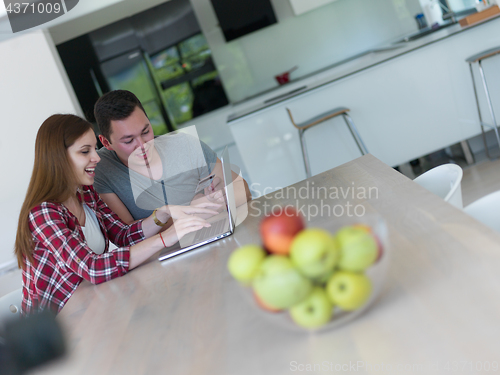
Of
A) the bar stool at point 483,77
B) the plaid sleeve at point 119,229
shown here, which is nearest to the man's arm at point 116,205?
the plaid sleeve at point 119,229

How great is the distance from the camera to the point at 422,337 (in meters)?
0.65

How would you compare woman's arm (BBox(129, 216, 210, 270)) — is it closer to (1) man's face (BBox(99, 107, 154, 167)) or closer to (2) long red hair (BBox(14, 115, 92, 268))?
(2) long red hair (BBox(14, 115, 92, 268))

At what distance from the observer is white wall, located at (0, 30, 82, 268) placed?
365 centimetres

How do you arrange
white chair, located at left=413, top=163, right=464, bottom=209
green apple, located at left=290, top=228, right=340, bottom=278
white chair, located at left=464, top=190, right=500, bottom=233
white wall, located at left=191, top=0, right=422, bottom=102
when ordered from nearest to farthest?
green apple, located at left=290, top=228, right=340, bottom=278 < white chair, located at left=464, top=190, right=500, bottom=233 < white chair, located at left=413, top=163, right=464, bottom=209 < white wall, located at left=191, top=0, right=422, bottom=102

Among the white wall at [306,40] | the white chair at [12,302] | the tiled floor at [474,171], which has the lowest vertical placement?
the tiled floor at [474,171]

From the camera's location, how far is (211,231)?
1.48 metres

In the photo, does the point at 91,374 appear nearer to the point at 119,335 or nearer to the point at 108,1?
the point at 119,335

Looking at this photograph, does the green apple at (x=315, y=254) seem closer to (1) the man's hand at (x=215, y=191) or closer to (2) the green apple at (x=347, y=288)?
(2) the green apple at (x=347, y=288)

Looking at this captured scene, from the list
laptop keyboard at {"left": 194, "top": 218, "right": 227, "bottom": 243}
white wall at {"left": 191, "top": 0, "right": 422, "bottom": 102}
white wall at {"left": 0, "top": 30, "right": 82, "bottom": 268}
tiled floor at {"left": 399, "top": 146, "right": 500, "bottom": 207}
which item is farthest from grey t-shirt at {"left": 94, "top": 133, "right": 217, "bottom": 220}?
white wall at {"left": 191, "top": 0, "right": 422, "bottom": 102}

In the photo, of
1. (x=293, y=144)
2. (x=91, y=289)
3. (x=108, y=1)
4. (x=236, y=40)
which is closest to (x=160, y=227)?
(x=91, y=289)

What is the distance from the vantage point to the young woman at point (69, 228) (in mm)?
1405

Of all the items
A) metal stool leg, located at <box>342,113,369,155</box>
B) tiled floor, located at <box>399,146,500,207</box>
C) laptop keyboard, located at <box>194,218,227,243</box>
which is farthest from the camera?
metal stool leg, located at <box>342,113,369,155</box>

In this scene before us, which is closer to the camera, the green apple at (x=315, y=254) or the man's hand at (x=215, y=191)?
the green apple at (x=315, y=254)

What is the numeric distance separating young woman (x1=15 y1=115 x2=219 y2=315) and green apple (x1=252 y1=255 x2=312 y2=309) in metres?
0.79
